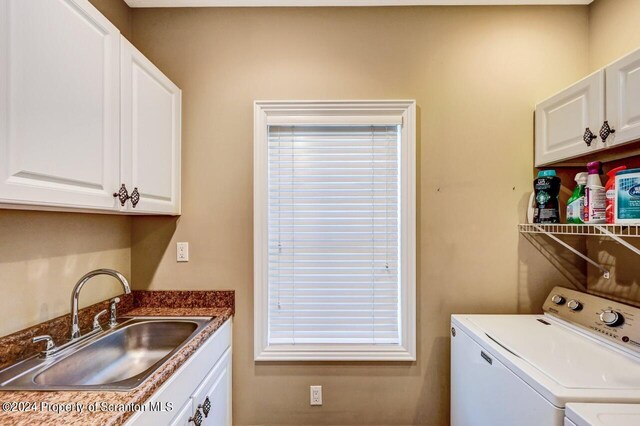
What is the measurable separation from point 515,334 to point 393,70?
5.19 feet

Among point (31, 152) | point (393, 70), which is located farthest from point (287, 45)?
point (31, 152)

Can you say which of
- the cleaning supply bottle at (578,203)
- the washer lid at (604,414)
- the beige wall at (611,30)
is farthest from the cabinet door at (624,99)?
the washer lid at (604,414)

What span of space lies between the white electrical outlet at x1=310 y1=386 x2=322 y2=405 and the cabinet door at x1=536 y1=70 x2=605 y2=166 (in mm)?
1879

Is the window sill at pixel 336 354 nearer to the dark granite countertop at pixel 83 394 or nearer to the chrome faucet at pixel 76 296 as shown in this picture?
the dark granite countertop at pixel 83 394

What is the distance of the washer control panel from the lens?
48.0 inches

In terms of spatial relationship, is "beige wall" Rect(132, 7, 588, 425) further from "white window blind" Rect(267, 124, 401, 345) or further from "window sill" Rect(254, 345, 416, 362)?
"white window blind" Rect(267, 124, 401, 345)

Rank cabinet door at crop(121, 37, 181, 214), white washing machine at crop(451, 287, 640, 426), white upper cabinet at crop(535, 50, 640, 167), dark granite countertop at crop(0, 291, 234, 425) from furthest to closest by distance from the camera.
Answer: cabinet door at crop(121, 37, 181, 214)
white upper cabinet at crop(535, 50, 640, 167)
white washing machine at crop(451, 287, 640, 426)
dark granite countertop at crop(0, 291, 234, 425)

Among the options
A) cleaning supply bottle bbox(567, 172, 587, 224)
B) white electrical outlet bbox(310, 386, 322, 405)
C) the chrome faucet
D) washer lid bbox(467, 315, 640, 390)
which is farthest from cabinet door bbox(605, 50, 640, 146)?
the chrome faucet

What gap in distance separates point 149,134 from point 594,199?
215cm

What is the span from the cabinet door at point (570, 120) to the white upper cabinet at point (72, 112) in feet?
6.95

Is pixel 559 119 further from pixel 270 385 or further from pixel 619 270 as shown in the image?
pixel 270 385

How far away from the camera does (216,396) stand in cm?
152

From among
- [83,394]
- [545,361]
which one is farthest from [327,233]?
[83,394]

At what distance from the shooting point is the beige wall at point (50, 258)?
113 centimetres
